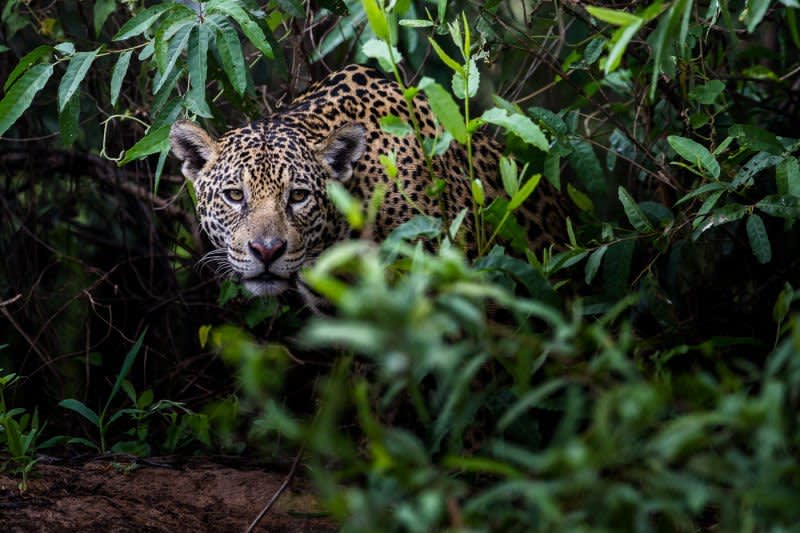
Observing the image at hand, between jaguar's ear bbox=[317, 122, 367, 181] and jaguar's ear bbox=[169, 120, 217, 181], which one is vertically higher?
jaguar's ear bbox=[169, 120, 217, 181]

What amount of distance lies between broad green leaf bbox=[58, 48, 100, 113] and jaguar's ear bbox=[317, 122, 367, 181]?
1020mm

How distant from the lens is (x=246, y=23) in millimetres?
3859

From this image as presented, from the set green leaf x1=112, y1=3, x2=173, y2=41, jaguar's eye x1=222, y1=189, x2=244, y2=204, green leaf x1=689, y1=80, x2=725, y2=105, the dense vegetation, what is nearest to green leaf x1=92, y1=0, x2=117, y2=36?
the dense vegetation

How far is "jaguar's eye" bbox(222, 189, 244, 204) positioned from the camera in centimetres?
457

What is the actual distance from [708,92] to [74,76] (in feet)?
7.73

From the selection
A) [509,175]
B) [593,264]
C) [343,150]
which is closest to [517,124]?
[509,175]

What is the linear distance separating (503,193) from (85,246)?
8.21ft

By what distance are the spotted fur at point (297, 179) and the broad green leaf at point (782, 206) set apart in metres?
1.14

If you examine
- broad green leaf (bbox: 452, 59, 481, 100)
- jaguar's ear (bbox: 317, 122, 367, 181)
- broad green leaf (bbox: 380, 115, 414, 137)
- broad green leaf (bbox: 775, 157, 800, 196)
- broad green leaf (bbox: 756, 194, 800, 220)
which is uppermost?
broad green leaf (bbox: 452, 59, 481, 100)

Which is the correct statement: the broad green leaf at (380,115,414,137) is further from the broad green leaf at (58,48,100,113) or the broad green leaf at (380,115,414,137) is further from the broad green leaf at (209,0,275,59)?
the broad green leaf at (58,48,100,113)

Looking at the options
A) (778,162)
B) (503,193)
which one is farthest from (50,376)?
(778,162)

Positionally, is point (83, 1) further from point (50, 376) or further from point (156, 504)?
point (156, 504)

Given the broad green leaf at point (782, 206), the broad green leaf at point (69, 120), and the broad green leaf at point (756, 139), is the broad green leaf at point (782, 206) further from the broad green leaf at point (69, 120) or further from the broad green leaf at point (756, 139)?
the broad green leaf at point (69, 120)

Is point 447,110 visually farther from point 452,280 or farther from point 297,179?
A: point 297,179
